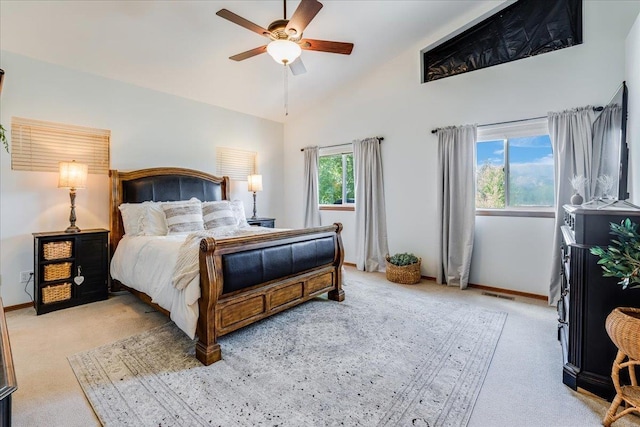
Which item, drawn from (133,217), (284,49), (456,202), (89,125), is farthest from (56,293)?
(456,202)

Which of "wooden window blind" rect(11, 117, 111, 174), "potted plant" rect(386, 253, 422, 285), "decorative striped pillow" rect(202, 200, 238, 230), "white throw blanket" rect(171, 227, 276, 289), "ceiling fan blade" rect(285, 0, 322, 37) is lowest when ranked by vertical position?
"potted plant" rect(386, 253, 422, 285)

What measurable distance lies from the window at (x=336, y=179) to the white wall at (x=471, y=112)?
26 cm

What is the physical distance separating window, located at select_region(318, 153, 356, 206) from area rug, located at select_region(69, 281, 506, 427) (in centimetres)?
278

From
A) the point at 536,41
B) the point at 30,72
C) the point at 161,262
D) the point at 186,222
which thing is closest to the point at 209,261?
the point at 161,262

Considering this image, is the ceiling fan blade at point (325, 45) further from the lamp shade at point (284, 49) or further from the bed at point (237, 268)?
the bed at point (237, 268)

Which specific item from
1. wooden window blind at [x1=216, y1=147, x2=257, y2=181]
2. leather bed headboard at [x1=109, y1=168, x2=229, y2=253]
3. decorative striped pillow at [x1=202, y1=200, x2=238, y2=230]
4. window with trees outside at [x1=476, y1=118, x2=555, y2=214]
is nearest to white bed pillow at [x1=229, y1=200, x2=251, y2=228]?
decorative striped pillow at [x1=202, y1=200, x2=238, y2=230]

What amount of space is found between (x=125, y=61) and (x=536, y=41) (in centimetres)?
484

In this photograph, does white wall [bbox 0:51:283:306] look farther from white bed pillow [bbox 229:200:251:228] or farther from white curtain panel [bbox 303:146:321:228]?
white curtain panel [bbox 303:146:321:228]

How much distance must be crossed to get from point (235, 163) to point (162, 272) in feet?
9.80

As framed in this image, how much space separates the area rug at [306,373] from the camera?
1703mm

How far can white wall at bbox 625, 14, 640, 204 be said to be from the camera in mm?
2431

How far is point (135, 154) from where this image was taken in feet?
13.5

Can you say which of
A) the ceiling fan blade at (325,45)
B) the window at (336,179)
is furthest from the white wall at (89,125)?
the ceiling fan blade at (325,45)

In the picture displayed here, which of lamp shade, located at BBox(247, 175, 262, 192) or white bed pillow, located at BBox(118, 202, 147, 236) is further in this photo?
lamp shade, located at BBox(247, 175, 262, 192)
